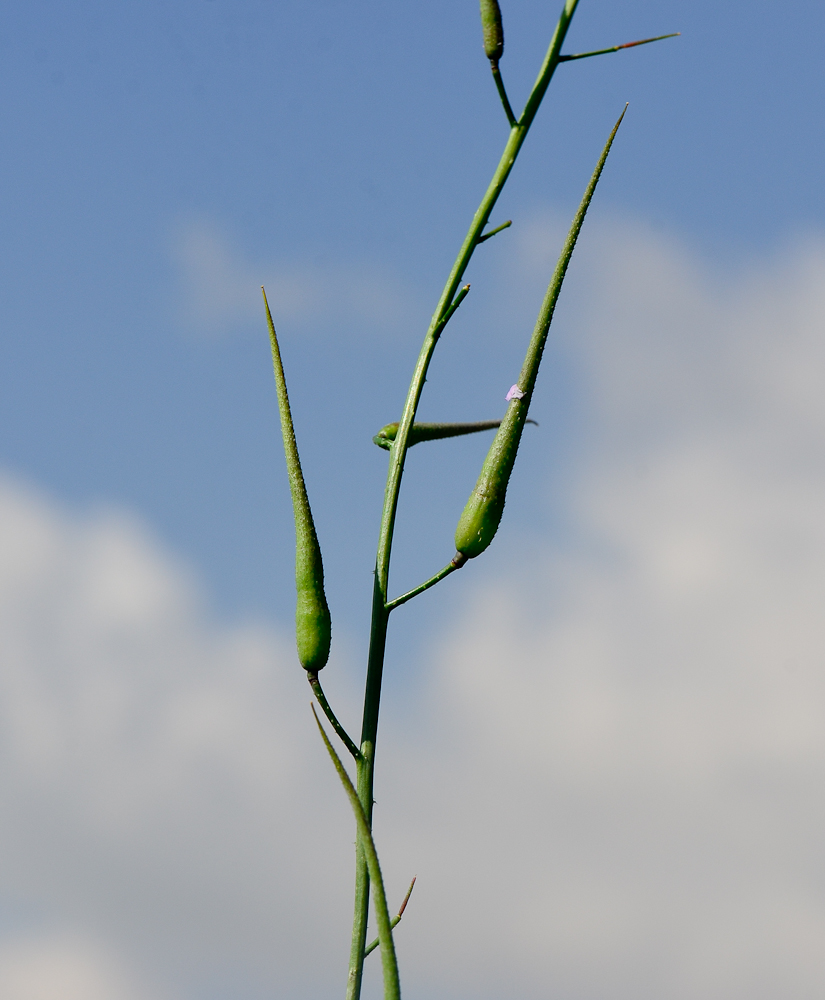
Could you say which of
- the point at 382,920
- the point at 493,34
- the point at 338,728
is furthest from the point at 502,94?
the point at 382,920

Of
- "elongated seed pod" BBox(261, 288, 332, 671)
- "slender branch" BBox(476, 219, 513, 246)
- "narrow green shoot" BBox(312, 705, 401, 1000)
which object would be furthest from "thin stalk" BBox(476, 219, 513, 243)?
"narrow green shoot" BBox(312, 705, 401, 1000)

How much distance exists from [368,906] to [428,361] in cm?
119

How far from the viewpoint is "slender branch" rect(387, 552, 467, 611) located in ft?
7.62

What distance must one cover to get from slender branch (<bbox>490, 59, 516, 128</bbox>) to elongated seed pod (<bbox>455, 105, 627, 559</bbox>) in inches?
9.8

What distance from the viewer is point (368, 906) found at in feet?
7.15

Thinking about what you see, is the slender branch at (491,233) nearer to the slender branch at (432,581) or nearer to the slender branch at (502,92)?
the slender branch at (502,92)

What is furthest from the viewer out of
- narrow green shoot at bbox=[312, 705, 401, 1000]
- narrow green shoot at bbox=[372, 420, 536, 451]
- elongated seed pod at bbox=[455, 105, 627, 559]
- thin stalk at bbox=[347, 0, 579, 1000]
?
narrow green shoot at bbox=[372, 420, 536, 451]

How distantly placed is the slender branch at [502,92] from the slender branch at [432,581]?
0.99 meters

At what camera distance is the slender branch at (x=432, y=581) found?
7.62 ft

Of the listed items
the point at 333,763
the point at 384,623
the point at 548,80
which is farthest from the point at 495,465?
the point at 548,80

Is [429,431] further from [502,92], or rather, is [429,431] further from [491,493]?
[502,92]

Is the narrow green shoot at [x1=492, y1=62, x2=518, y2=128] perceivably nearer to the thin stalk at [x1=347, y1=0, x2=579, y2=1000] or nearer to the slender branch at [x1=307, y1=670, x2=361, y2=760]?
the thin stalk at [x1=347, y1=0, x2=579, y2=1000]

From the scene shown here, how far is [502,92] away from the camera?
7.88 feet

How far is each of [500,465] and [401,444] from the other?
0.76 feet
